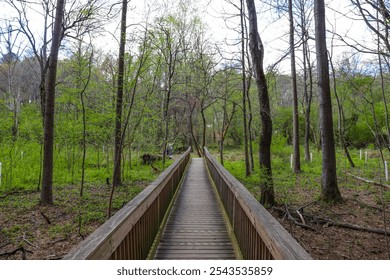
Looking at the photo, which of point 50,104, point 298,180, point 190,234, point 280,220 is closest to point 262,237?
point 190,234

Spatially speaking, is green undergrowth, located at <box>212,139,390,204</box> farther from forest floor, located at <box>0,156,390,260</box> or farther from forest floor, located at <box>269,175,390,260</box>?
forest floor, located at <box>269,175,390,260</box>

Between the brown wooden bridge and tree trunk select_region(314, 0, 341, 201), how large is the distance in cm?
348

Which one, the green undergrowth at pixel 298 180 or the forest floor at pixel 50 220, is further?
the green undergrowth at pixel 298 180

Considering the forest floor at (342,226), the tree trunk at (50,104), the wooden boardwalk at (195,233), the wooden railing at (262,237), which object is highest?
the tree trunk at (50,104)

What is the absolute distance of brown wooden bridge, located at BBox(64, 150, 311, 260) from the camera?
1.74m

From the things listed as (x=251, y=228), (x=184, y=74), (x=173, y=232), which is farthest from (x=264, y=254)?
(x=184, y=74)

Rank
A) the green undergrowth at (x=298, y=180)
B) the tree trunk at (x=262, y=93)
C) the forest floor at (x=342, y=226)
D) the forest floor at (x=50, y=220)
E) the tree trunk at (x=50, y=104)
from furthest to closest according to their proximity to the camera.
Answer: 1. the green undergrowth at (x=298, y=180)
2. the tree trunk at (x=50, y=104)
3. the tree trunk at (x=262, y=93)
4. the forest floor at (x=50, y=220)
5. the forest floor at (x=342, y=226)

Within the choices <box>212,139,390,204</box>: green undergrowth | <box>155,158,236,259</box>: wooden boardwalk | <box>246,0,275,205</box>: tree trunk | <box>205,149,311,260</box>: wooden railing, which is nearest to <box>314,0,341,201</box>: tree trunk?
<box>212,139,390,204</box>: green undergrowth

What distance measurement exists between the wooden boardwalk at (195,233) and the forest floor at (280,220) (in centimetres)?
137

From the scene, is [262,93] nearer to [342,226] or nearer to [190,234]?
[342,226]

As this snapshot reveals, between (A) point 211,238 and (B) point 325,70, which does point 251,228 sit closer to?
(A) point 211,238

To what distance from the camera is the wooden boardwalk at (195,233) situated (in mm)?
3547

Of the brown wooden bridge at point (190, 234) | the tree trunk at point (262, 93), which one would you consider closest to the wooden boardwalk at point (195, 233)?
the brown wooden bridge at point (190, 234)

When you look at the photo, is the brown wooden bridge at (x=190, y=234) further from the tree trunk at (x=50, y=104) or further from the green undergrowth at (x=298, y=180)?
the tree trunk at (x=50, y=104)
